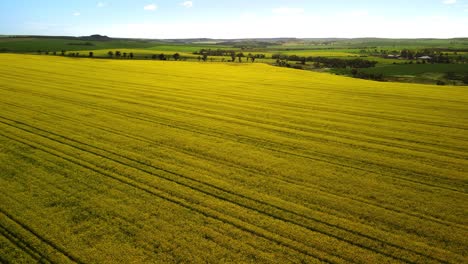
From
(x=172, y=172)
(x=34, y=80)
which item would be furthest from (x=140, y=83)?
(x=172, y=172)

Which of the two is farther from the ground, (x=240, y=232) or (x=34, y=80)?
(x=34, y=80)

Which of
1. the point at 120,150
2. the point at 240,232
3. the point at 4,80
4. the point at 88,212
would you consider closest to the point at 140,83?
the point at 4,80

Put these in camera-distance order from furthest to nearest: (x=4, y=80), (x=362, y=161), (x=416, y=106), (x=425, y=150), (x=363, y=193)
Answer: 1. (x=4, y=80)
2. (x=416, y=106)
3. (x=425, y=150)
4. (x=362, y=161)
5. (x=363, y=193)

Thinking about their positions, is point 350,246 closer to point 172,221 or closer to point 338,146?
point 172,221

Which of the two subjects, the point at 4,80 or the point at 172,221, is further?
the point at 4,80

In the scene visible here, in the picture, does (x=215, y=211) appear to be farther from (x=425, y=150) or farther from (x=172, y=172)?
(x=425, y=150)

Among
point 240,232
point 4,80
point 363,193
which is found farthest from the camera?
point 4,80
